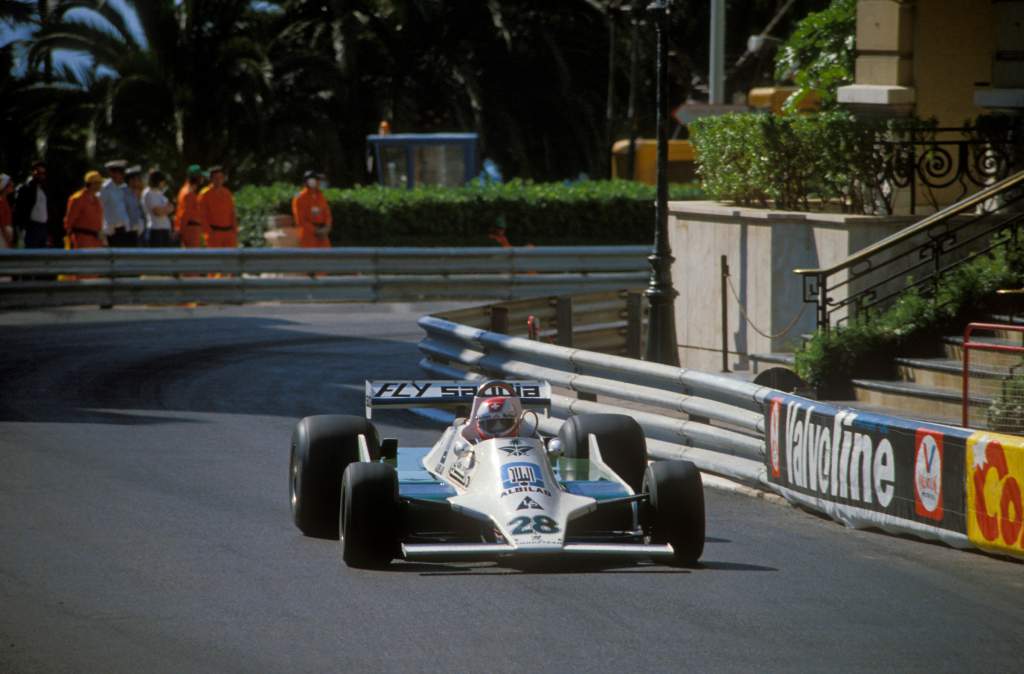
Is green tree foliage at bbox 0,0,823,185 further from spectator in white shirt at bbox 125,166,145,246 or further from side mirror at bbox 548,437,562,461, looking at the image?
side mirror at bbox 548,437,562,461

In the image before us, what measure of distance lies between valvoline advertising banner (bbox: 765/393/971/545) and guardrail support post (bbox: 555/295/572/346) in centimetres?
897

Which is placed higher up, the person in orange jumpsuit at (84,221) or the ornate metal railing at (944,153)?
the ornate metal railing at (944,153)

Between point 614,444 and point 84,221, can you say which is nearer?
point 614,444

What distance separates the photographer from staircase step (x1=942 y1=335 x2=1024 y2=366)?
15188 millimetres

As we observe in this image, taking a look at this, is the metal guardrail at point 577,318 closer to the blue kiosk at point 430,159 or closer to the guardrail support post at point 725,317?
the guardrail support post at point 725,317

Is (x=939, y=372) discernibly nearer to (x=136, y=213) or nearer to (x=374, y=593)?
(x=374, y=593)

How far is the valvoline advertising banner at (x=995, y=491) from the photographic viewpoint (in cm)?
966

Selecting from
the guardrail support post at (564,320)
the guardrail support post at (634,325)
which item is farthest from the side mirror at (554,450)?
the guardrail support post at (634,325)

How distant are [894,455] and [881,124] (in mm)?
8860

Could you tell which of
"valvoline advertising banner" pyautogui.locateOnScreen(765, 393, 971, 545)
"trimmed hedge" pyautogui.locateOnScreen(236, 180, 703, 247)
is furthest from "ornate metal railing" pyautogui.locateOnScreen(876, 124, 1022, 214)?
"trimmed hedge" pyautogui.locateOnScreen(236, 180, 703, 247)

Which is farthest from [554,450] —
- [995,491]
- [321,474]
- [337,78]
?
[337,78]

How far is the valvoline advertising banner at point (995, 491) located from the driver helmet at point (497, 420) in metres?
2.57

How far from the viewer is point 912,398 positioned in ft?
50.6

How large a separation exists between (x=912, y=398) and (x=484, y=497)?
276 inches
